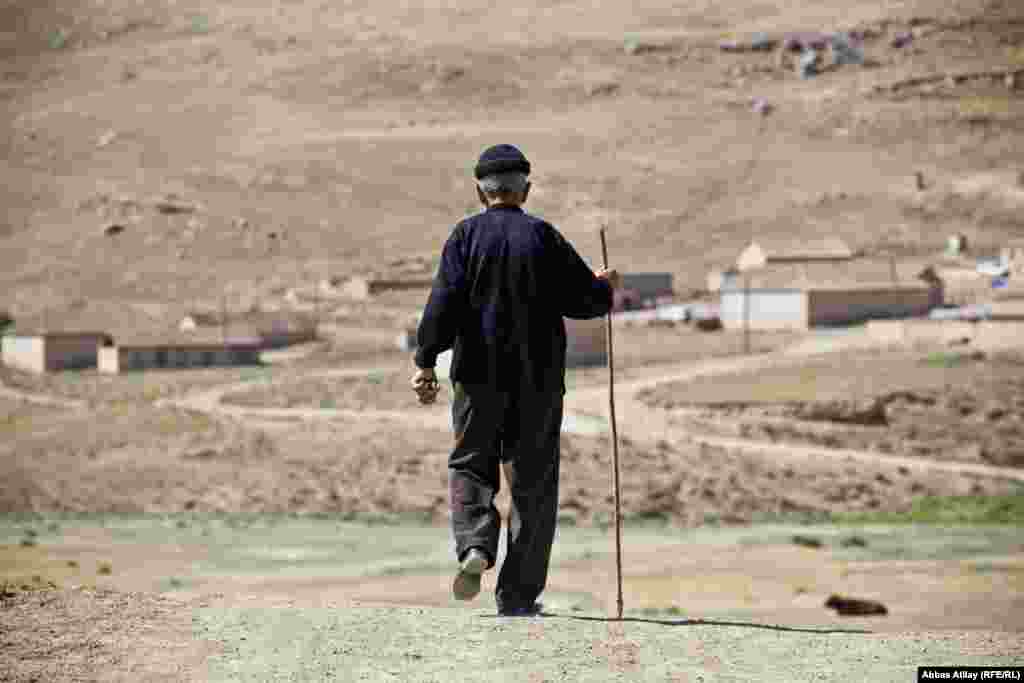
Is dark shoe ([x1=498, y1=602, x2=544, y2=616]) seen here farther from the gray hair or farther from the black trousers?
the gray hair

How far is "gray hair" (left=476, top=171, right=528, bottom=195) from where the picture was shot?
320 inches

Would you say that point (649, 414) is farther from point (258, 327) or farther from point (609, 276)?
point (609, 276)

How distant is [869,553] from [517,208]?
19904 mm

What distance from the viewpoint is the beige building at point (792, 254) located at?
71.6m

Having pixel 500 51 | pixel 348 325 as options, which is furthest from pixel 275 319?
pixel 500 51

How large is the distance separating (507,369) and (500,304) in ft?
0.87

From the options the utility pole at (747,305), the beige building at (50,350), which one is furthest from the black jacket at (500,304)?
the beige building at (50,350)

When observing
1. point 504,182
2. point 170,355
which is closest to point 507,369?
point 504,182

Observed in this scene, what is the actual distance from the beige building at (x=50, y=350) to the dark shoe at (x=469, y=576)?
175 feet

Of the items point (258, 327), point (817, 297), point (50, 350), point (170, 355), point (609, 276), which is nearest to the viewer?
point (609, 276)

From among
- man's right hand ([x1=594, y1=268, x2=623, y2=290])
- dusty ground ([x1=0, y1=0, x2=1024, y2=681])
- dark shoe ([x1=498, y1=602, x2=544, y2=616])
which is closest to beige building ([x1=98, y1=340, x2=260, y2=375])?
dusty ground ([x1=0, y1=0, x2=1024, y2=681])

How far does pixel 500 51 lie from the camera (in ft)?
486

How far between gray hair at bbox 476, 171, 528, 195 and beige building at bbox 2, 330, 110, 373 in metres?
52.9

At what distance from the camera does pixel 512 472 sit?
26.2 ft
